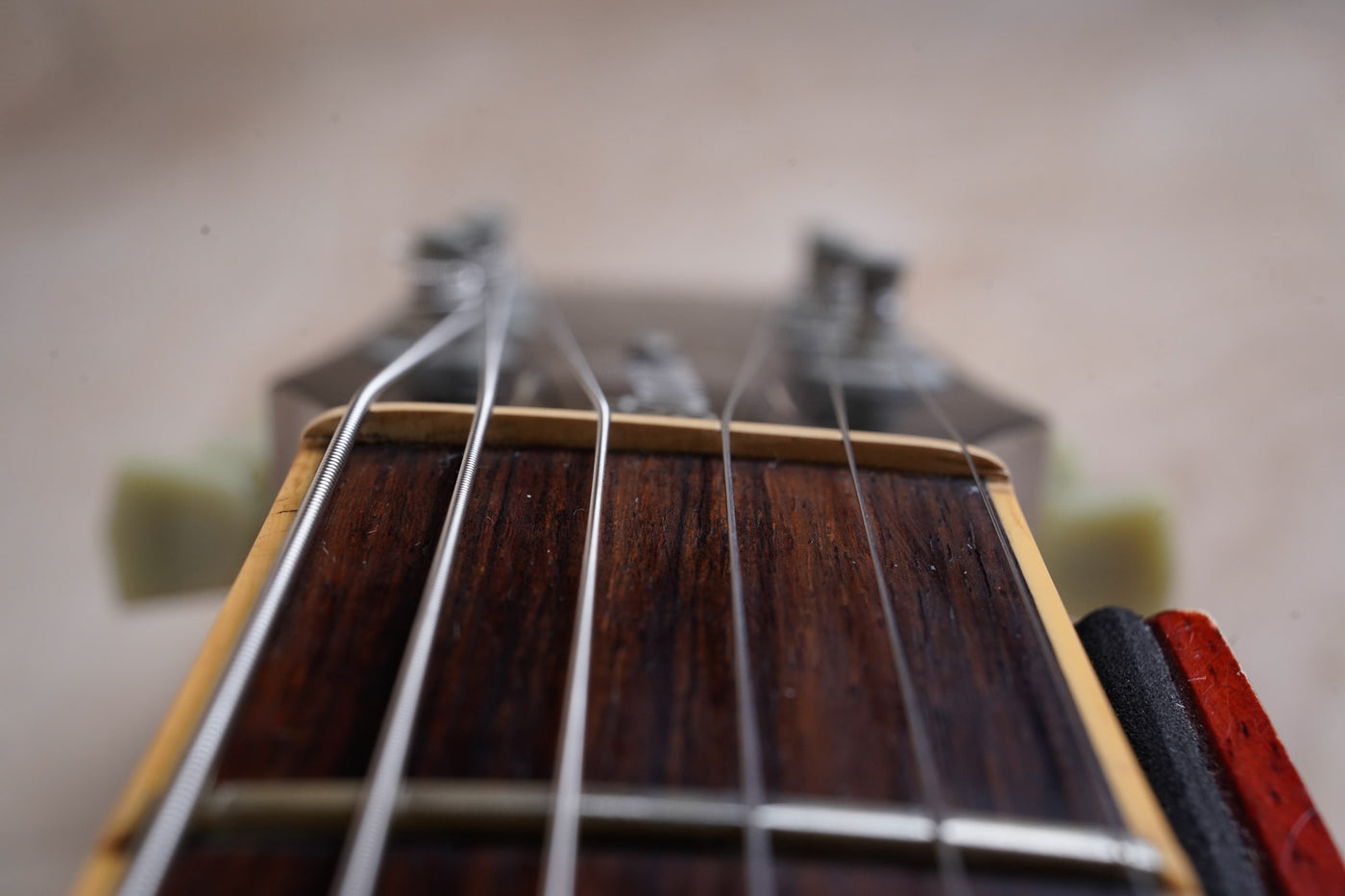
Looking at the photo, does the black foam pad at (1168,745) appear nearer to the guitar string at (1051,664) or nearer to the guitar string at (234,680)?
the guitar string at (1051,664)

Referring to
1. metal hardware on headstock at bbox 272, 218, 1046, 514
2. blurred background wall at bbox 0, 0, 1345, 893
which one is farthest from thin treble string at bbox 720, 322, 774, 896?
blurred background wall at bbox 0, 0, 1345, 893

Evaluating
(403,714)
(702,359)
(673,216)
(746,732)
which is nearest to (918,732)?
(746,732)

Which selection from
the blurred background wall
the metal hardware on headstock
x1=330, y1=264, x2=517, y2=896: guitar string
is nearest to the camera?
x1=330, y1=264, x2=517, y2=896: guitar string

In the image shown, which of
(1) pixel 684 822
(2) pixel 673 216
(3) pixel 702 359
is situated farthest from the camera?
(2) pixel 673 216

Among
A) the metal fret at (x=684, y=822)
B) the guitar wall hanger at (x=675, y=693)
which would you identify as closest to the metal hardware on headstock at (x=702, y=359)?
the guitar wall hanger at (x=675, y=693)

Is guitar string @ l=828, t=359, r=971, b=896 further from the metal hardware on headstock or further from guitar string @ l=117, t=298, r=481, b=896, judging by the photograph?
guitar string @ l=117, t=298, r=481, b=896

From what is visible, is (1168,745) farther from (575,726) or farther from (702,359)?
(702,359)
